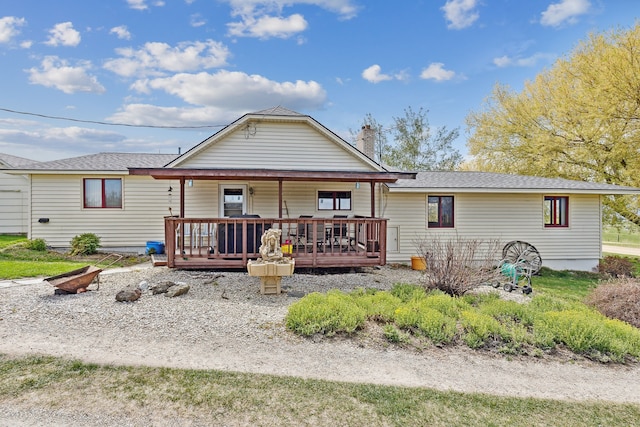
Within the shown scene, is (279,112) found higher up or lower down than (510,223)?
higher up

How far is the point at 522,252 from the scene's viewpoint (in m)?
11.9

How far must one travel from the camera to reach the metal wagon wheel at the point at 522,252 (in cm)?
1185

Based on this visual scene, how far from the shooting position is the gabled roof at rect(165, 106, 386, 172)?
34.6 feet

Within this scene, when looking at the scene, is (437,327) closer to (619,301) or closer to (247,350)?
(247,350)

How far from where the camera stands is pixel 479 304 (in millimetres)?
6387

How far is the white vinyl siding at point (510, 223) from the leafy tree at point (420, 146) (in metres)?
14.1

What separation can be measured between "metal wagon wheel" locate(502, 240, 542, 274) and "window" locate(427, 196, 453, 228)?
2.19 meters

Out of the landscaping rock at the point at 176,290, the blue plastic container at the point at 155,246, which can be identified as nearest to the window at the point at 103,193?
the blue plastic container at the point at 155,246

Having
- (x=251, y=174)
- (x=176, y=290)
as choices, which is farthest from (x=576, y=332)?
(x=251, y=174)

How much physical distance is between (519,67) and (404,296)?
19307 mm

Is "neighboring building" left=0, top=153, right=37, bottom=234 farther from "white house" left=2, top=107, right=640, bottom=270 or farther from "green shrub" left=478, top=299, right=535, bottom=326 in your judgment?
"green shrub" left=478, top=299, right=535, bottom=326

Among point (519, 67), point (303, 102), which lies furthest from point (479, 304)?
point (519, 67)

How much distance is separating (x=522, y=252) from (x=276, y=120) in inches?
394

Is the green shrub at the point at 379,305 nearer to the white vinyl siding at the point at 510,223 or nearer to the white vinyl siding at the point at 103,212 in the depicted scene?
the white vinyl siding at the point at 510,223
